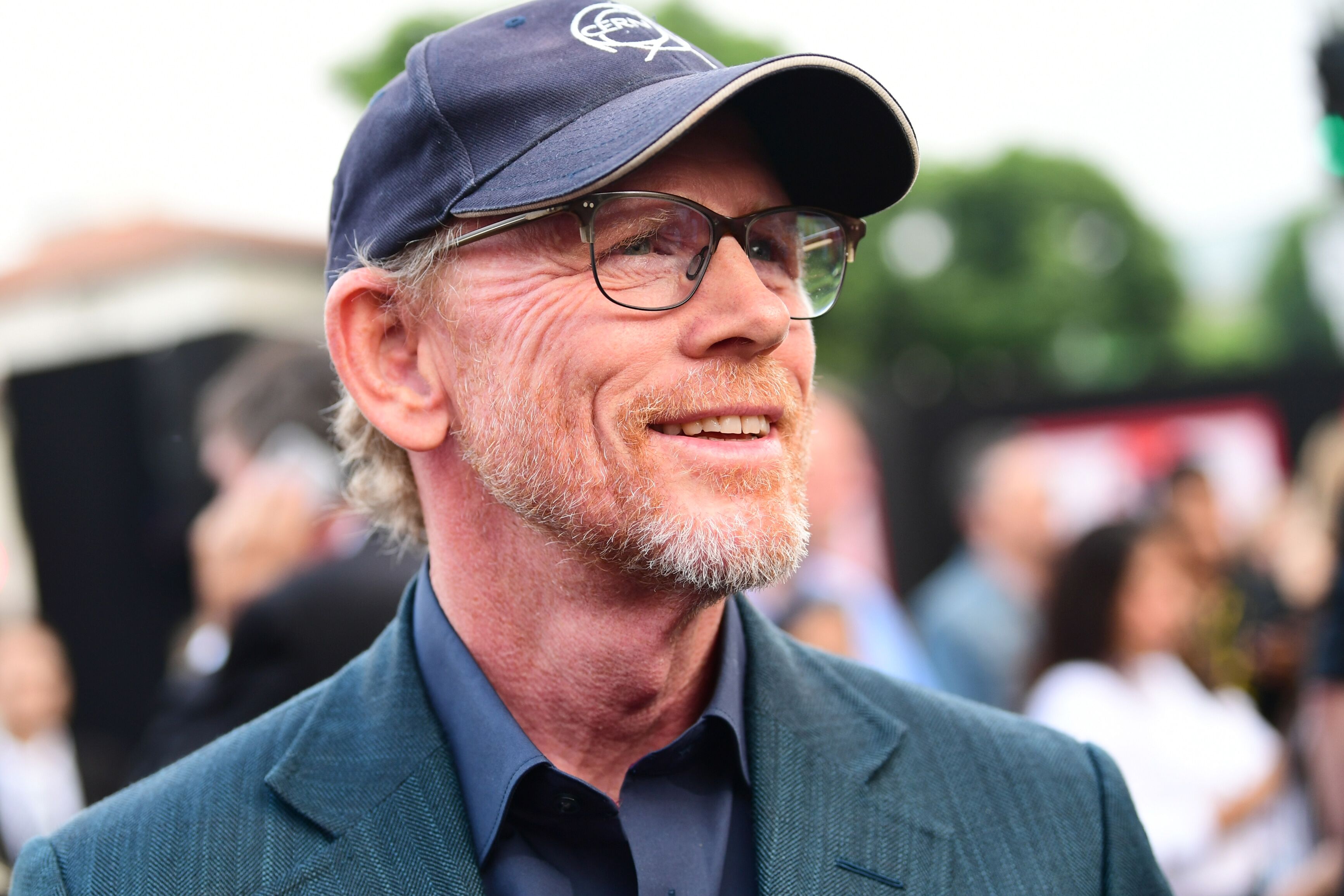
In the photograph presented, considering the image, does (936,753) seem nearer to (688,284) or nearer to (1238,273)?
(688,284)

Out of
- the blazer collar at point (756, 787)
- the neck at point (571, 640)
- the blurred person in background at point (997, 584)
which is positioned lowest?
the blurred person in background at point (997, 584)

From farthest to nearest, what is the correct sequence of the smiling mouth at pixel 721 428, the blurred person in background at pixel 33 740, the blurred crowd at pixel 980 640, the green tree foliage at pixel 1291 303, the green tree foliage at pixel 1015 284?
1. the green tree foliage at pixel 1291 303
2. the green tree foliage at pixel 1015 284
3. the blurred person in background at pixel 33 740
4. the blurred crowd at pixel 980 640
5. the smiling mouth at pixel 721 428

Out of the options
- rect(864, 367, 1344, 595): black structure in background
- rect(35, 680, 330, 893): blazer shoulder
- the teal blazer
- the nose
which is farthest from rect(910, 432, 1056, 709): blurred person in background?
rect(864, 367, 1344, 595): black structure in background

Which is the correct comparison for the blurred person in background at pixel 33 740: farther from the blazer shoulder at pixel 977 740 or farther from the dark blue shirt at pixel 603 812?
the blazer shoulder at pixel 977 740

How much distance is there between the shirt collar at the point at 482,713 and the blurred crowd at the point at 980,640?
43.8 inches

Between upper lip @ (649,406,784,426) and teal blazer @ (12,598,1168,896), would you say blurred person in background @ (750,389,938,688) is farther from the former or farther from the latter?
upper lip @ (649,406,784,426)

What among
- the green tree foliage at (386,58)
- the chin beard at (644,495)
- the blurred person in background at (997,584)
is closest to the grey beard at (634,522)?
the chin beard at (644,495)

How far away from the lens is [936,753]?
6.15ft

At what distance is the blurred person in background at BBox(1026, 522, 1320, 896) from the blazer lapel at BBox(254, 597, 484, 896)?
282 cm

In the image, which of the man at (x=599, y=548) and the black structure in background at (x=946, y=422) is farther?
the black structure in background at (x=946, y=422)

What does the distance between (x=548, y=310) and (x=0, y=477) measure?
38.1 metres

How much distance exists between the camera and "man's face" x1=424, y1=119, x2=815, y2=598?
5.47 feet

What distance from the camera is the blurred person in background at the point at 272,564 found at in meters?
2.94

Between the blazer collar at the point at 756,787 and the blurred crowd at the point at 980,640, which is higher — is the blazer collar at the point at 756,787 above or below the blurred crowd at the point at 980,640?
above
